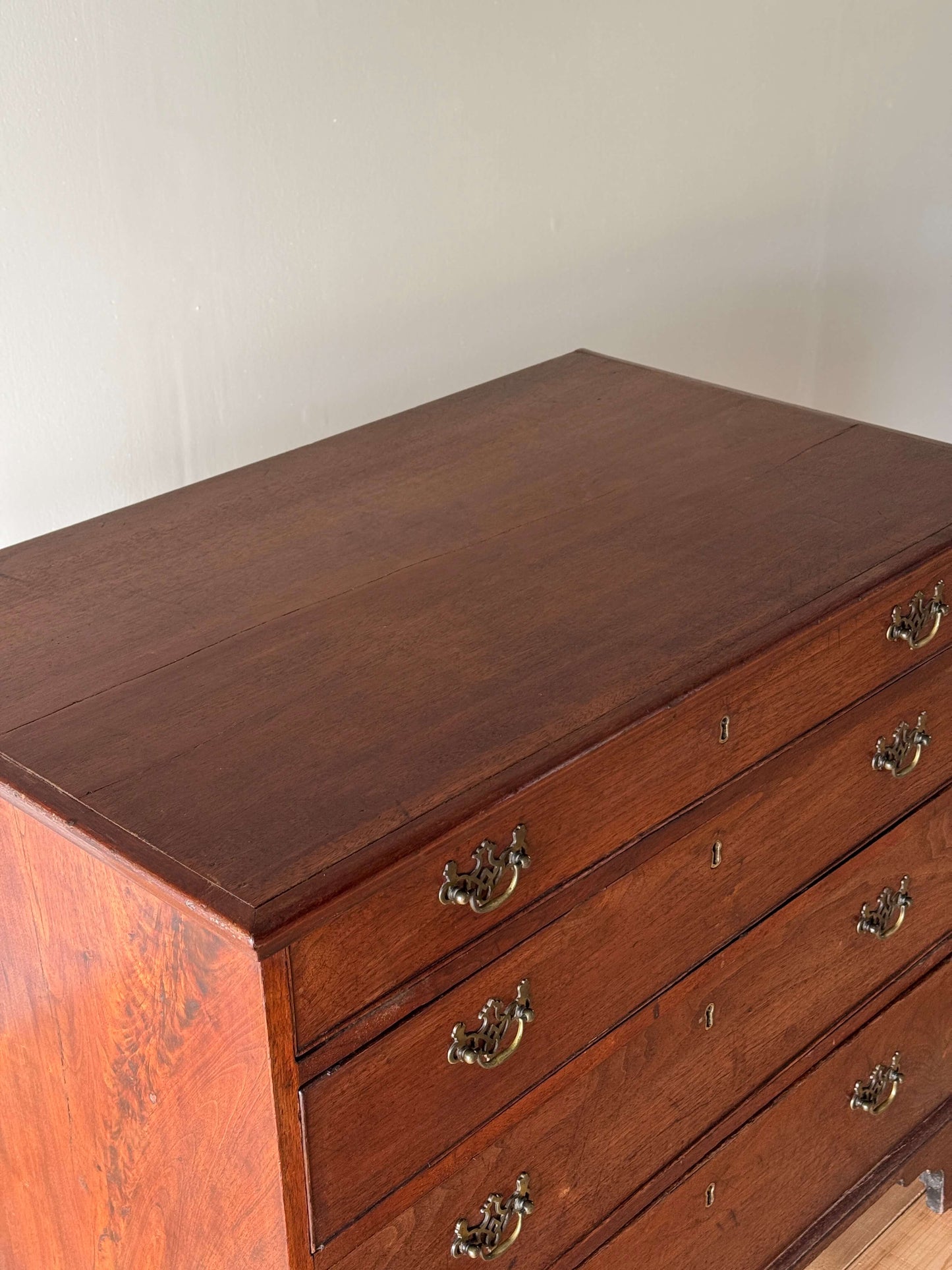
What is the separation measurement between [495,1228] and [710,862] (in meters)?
0.39

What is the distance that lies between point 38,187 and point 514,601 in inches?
27.2

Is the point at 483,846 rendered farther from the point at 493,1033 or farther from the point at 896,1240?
the point at 896,1240

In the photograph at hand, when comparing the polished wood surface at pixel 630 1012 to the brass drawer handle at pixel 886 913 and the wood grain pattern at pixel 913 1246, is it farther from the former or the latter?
the wood grain pattern at pixel 913 1246

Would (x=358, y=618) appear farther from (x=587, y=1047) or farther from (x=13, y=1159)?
(x=13, y=1159)

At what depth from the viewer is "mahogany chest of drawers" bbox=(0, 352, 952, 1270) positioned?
1.08 metres

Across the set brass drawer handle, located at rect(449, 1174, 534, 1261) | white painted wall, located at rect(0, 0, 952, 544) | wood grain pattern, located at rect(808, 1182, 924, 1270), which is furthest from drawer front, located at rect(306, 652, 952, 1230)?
white painted wall, located at rect(0, 0, 952, 544)

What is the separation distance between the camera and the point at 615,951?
1.32 m

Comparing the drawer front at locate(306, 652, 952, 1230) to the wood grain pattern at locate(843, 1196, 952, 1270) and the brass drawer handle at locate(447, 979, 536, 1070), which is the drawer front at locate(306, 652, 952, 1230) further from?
the wood grain pattern at locate(843, 1196, 952, 1270)

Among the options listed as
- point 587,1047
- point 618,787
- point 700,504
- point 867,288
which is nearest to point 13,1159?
point 587,1047

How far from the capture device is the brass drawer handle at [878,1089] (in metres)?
1.75

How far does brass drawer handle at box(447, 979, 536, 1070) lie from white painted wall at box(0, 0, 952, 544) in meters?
0.81

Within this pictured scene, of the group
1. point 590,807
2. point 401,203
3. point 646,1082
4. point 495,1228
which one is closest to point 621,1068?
point 646,1082

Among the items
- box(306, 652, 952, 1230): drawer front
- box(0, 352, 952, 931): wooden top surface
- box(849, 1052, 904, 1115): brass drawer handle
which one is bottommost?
box(849, 1052, 904, 1115): brass drawer handle

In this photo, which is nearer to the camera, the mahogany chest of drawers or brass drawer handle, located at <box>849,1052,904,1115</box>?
the mahogany chest of drawers
